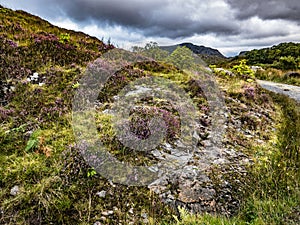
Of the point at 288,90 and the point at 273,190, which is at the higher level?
the point at 288,90

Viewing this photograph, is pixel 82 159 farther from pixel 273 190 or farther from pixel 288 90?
pixel 288 90

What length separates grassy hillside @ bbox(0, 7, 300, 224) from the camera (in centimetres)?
413

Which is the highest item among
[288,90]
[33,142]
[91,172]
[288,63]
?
[288,63]

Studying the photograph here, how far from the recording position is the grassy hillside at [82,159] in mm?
4129

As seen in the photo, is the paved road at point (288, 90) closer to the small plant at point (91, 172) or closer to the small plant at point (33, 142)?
the small plant at point (91, 172)

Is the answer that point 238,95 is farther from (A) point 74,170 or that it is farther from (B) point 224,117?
(A) point 74,170

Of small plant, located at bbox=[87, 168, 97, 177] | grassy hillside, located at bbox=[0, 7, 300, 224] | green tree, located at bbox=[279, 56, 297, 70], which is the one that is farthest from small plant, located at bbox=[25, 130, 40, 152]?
green tree, located at bbox=[279, 56, 297, 70]

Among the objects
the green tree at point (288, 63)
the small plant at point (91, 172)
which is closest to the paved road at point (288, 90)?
the small plant at point (91, 172)

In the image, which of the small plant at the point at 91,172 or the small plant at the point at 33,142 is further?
the small plant at the point at 33,142

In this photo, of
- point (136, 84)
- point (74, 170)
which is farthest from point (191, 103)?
point (74, 170)

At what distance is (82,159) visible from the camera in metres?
5.09

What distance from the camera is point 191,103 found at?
28.3 feet

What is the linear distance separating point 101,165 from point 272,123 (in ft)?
21.1

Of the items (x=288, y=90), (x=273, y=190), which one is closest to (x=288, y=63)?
(x=288, y=90)
